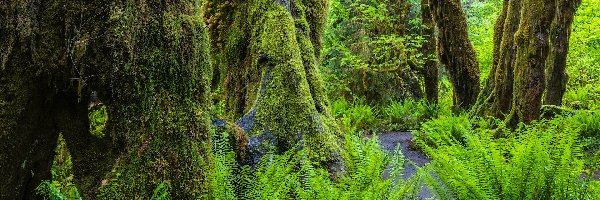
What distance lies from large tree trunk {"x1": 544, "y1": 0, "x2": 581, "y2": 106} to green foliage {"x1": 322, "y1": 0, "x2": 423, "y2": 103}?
4709 millimetres

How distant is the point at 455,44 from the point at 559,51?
2.21m

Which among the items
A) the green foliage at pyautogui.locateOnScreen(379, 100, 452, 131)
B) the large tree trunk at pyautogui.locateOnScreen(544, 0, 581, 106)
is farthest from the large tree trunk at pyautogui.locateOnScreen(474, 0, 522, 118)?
the green foliage at pyautogui.locateOnScreen(379, 100, 452, 131)

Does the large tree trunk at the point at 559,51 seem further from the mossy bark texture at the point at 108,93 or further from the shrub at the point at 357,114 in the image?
the mossy bark texture at the point at 108,93

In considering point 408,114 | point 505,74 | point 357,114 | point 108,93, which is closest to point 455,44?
point 505,74

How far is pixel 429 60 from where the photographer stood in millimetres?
14781

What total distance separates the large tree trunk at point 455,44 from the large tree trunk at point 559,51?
1719 millimetres

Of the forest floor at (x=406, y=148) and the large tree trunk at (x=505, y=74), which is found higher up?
the large tree trunk at (x=505, y=74)

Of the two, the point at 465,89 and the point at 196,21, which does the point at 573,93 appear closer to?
the point at 465,89

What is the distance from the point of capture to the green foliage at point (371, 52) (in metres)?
15.0

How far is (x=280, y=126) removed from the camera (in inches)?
183

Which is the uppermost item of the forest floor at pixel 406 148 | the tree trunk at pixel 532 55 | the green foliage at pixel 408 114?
the tree trunk at pixel 532 55

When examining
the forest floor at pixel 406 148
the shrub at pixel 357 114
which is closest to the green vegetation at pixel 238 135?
the forest floor at pixel 406 148

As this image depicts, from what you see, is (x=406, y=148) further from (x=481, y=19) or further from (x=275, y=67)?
(x=481, y=19)

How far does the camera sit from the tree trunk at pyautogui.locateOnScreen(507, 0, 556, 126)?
22.5 ft
